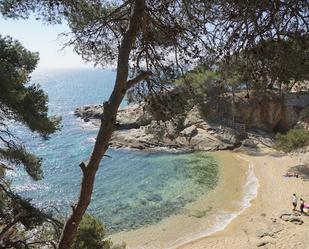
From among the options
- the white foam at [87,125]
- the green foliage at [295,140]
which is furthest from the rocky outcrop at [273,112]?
the white foam at [87,125]

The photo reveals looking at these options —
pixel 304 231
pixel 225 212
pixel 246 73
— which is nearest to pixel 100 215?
pixel 225 212

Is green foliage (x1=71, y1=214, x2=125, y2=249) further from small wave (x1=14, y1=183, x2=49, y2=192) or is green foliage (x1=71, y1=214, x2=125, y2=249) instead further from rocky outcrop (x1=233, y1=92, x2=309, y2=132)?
rocky outcrop (x1=233, y1=92, x2=309, y2=132)

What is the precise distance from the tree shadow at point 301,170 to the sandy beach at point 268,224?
0.49 meters

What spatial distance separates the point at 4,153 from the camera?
1098 centimetres

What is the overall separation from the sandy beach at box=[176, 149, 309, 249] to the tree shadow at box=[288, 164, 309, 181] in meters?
0.49

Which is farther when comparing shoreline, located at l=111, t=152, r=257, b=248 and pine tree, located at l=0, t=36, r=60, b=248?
shoreline, located at l=111, t=152, r=257, b=248

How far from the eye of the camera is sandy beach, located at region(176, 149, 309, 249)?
1798 cm

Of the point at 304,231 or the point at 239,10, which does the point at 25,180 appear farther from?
the point at 239,10

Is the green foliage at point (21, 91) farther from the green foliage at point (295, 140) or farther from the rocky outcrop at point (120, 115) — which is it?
the rocky outcrop at point (120, 115)

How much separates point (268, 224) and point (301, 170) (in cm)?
1206

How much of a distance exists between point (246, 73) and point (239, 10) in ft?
3.02

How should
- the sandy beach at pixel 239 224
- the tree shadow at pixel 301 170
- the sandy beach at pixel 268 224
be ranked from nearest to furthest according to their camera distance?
the sandy beach at pixel 268 224 → the sandy beach at pixel 239 224 → the tree shadow at pixel 301 170

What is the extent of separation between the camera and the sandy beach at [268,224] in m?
18.0

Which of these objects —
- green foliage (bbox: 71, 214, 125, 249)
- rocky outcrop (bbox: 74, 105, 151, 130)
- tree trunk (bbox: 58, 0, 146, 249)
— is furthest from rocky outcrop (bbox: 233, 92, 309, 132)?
tree trunk (bbox: 58, 0, 146, 249)
